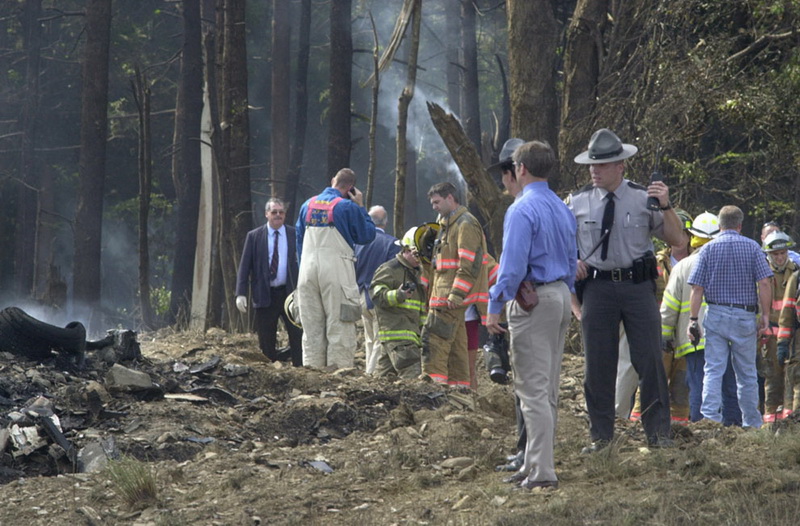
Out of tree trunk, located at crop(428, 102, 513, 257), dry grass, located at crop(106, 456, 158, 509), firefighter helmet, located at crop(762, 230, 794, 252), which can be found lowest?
dry grass, located at crop(106, 456, 158, 509)

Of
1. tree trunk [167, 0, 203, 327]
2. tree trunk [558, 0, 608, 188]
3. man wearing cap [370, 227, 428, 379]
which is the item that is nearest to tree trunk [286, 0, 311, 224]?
tree trunk [167, 0, 203, 327]

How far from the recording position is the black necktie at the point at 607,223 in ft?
23.4

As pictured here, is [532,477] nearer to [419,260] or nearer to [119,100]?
[419,260]

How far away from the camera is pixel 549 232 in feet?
21.3

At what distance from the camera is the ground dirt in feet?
20.1

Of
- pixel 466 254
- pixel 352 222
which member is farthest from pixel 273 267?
pixel 466 254

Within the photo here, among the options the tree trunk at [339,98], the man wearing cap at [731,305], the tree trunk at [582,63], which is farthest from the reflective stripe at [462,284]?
the tree trunk at [339,98]

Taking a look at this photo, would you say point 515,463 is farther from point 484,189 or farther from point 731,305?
point 484,189

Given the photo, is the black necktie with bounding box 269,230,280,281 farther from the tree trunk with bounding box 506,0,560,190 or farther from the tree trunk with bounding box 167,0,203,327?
the tree trunk with bounding box 167,0,203,327

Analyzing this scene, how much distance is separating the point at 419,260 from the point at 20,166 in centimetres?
2619

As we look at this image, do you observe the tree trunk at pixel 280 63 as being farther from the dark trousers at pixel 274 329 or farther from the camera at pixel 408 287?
the camera at pixel 408 287

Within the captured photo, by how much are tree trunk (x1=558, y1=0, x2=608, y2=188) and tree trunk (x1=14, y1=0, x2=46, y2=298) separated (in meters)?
20.4

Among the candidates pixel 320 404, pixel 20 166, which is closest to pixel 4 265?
pixel 20 166

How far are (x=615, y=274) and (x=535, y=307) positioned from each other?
961 millimetres
